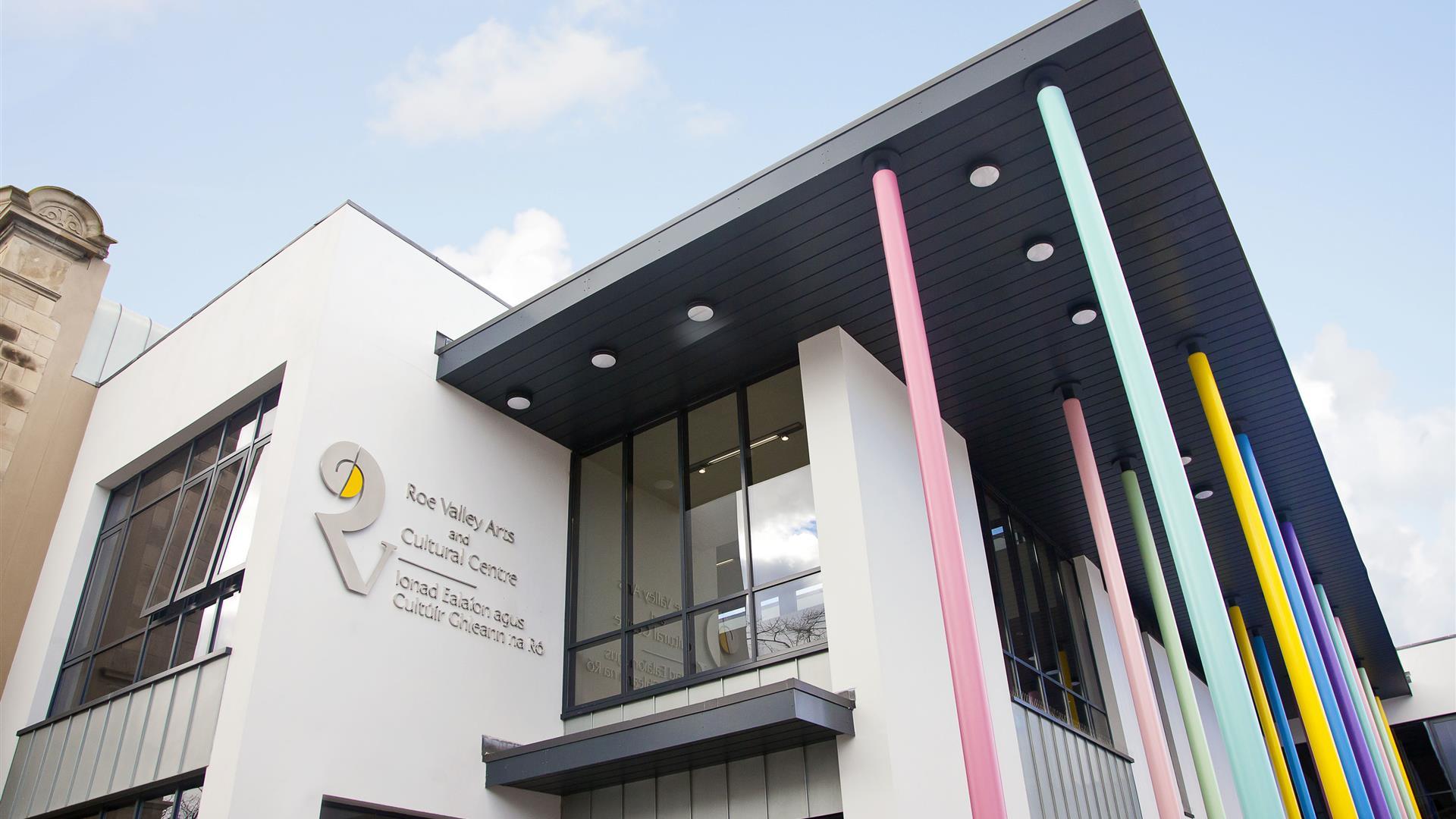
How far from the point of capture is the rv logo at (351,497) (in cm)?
724

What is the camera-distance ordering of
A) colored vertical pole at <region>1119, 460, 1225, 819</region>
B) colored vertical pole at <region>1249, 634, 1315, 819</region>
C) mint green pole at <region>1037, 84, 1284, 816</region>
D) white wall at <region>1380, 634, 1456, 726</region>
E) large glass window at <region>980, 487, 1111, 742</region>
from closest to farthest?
mint green pole at <region>1037, 84, 1284, 816</region> → colored vertical pole at <region>1119, 460, 1225, 819</region> → large glass window at <region>980, 487, 1111, 742</region> → colored vertical pole at <region>1249, 634, 1315, 819</region> → white wall at <region>1380, 634, 1456, 726</region>

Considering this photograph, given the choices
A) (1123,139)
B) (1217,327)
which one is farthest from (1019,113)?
(1217,327)

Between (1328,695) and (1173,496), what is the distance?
22.7 ft

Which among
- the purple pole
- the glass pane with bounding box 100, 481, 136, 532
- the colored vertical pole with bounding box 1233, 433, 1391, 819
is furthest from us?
the purple pole

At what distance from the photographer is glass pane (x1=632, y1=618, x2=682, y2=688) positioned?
8195mm

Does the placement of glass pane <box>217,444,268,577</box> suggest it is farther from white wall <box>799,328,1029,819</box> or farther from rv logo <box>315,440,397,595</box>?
white wall <box>799,328,1029,819</box>

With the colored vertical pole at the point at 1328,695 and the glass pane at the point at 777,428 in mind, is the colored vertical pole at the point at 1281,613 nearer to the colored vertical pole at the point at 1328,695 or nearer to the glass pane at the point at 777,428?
the colored vertical pole at the point at 1328,695

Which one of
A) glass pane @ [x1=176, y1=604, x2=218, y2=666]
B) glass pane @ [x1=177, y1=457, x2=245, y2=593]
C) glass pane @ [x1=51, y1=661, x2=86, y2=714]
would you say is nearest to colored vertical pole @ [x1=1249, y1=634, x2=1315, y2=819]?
glass pane @ [x1=176, y1=604, x2=218, y2=666]

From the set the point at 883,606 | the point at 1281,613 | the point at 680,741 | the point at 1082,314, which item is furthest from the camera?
the point at 1082,314

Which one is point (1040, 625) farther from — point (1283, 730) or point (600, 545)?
point (1283, 730)

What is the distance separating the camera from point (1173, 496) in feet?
15.9

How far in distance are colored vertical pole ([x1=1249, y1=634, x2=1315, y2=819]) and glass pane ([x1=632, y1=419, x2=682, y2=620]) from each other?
35.4ft

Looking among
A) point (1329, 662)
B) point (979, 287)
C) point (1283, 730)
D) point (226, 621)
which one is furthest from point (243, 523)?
point (1283, 730)

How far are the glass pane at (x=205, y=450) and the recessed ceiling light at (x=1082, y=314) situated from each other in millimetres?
7905
